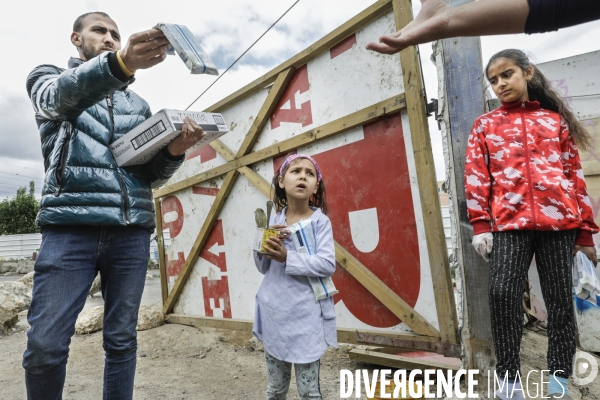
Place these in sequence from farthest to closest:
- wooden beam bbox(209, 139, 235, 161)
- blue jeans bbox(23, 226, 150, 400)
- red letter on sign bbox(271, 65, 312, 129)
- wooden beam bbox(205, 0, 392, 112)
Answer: wooden beam bbox(209, 139, 235, 161) → red letter on sign bbox(271, 65, 312, 129) → wooden beam bbox(205, 0, 392, 112) → blue jeans bbox(23, 226, 150, 400)

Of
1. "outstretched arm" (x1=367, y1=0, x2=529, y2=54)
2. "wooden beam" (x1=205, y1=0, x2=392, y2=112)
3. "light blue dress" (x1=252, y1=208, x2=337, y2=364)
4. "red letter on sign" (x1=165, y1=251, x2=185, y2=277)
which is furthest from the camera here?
"red letter on sign" (x1=165, y1=251, x2=185, y2=277)

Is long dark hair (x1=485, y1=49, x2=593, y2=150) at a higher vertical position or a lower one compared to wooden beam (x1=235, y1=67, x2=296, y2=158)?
lower

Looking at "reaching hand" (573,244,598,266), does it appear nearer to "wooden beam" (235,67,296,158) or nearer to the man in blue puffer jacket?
the man in blue puffer jacket

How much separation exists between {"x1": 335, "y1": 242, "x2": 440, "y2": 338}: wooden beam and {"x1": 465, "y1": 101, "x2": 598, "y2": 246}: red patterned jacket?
86 centimetres

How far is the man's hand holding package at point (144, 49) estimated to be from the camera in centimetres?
126

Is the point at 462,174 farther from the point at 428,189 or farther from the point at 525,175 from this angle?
the point at 525,175

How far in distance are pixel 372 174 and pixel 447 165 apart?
627mm

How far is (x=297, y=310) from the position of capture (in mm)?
1614

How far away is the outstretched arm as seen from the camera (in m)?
0.80

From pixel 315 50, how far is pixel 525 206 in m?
2.07

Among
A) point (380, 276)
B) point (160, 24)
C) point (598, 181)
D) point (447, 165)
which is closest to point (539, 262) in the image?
point (447, 165)

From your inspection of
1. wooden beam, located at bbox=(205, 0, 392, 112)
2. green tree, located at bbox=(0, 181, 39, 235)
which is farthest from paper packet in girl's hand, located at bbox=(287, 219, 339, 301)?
green tree, located at bbox=(0, 181, 39, 235)

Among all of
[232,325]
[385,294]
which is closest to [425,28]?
[385,294]

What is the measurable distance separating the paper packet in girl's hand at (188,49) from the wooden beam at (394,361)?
2140 millimetres
